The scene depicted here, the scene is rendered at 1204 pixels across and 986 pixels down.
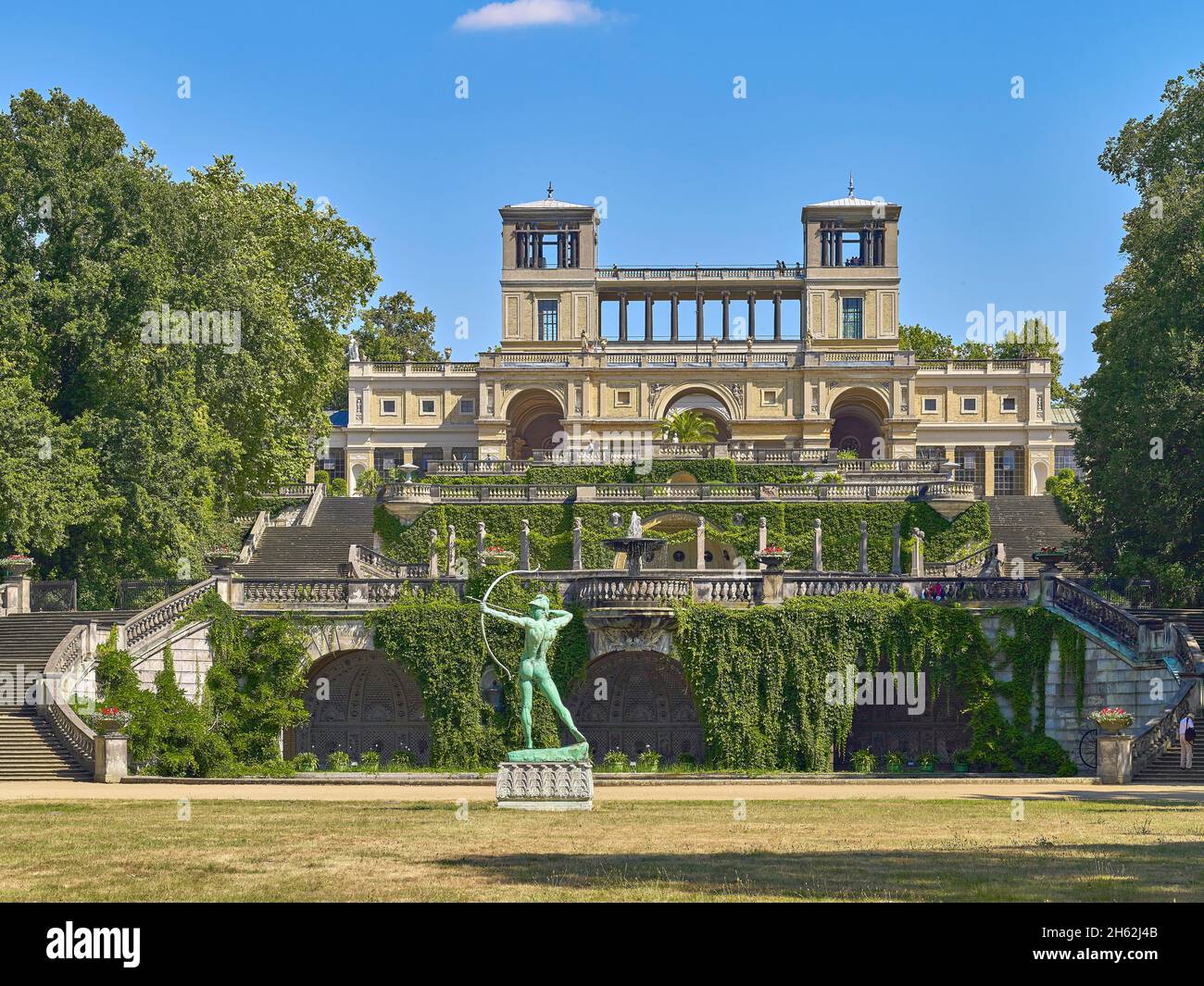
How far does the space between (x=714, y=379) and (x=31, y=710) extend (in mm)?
51232

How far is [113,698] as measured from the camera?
36.8 meters

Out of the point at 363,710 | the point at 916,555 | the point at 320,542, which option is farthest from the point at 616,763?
the point at 320,542

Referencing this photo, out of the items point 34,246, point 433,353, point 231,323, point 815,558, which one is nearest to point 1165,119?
point 815,558

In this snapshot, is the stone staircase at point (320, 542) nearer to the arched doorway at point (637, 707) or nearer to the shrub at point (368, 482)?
the shrub at point (368, 482)

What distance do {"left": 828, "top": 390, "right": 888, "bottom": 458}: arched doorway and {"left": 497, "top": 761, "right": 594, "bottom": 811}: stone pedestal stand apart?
58370 mm

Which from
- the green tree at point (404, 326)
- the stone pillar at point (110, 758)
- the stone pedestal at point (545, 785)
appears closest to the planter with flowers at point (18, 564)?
the stone pillar at point (110, 758)

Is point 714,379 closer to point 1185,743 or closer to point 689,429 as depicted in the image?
point 689,429

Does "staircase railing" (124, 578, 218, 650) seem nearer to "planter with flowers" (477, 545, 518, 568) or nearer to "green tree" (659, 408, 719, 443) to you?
"planter with flowers" (477, 545, 518, 568)

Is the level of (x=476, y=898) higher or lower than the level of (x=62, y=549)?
lower

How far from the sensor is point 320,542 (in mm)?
59438

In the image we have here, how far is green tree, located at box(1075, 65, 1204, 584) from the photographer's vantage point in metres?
41.7

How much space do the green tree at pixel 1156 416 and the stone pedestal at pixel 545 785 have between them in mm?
19845
